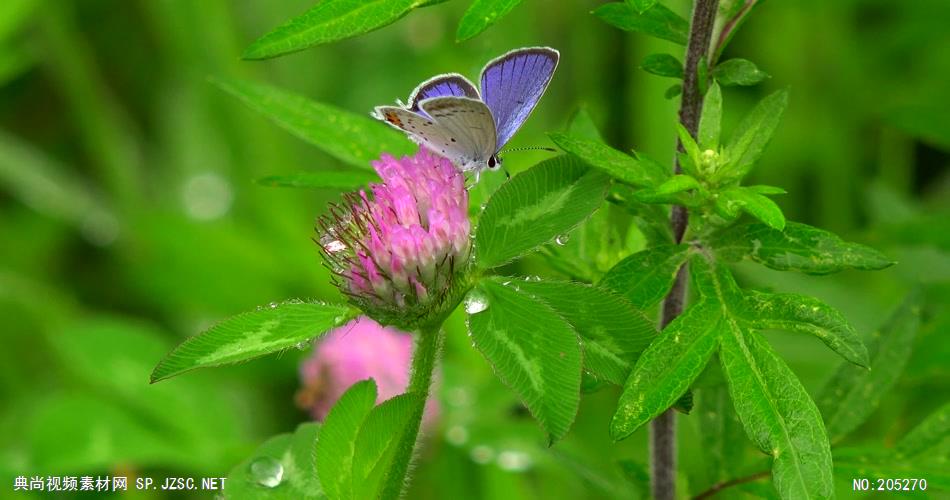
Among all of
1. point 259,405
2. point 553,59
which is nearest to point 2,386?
point 259,405

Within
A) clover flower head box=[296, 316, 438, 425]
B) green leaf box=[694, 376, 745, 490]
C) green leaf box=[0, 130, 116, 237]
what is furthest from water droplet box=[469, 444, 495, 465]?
green leaf box=[0, 130, 116, 237]

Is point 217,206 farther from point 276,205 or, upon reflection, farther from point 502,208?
point 502,208

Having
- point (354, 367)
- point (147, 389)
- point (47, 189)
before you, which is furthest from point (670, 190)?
point (47, 189)

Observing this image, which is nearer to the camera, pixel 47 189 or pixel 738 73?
pixel 738 73

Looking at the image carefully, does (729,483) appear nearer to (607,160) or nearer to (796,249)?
(796,249)

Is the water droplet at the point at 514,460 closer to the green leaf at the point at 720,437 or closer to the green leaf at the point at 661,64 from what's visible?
the green leaf at the point at 720,437

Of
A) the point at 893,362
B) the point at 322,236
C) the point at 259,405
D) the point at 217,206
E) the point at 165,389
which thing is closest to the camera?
the point at 322,236
